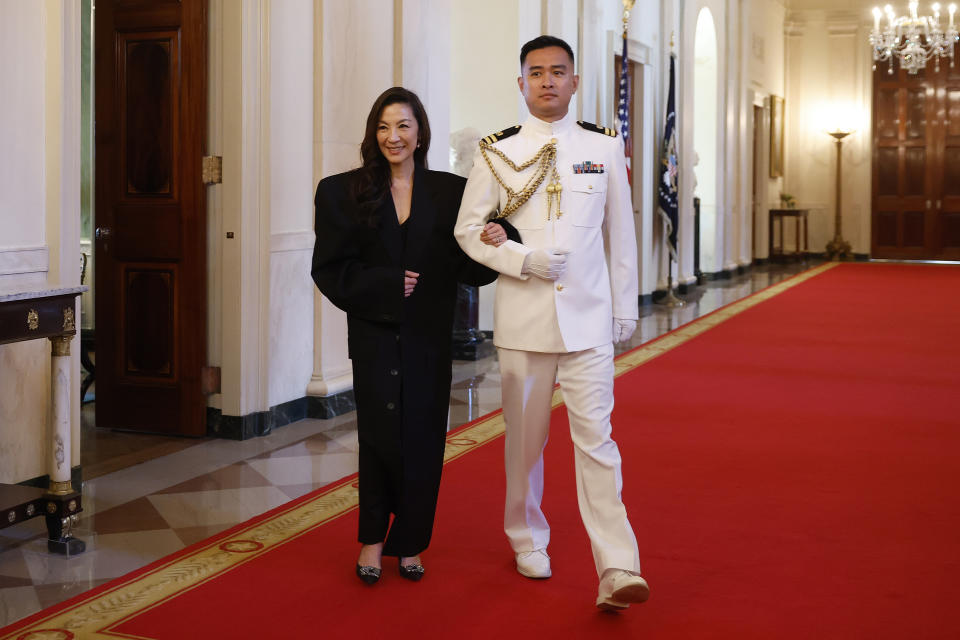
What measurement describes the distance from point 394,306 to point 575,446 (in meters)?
0.69

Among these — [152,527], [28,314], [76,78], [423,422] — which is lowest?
[152,527]

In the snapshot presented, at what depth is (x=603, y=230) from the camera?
3469mm

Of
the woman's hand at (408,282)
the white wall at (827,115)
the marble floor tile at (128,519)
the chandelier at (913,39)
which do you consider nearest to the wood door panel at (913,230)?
the white wall at (827,115)

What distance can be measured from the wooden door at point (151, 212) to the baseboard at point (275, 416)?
91 mm

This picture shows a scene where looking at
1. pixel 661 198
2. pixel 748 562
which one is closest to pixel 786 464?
pixel 748 562

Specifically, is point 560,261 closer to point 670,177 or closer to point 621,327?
point 621,327

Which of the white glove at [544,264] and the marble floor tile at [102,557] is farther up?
the white glove at [544,264]

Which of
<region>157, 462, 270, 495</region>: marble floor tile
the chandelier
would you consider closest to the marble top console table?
<region>157, 462, 270, 495</region>: marble floor tile

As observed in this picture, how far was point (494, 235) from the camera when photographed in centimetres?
330

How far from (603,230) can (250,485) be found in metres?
2.22

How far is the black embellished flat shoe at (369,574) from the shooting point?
11.4 ft

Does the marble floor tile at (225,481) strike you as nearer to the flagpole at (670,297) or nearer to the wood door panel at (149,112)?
the wood door panel at (149,112)

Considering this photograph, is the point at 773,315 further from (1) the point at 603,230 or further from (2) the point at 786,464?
(1) the point at 603,230

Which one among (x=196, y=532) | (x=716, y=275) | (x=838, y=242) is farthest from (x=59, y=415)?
(x=838, y=242)
